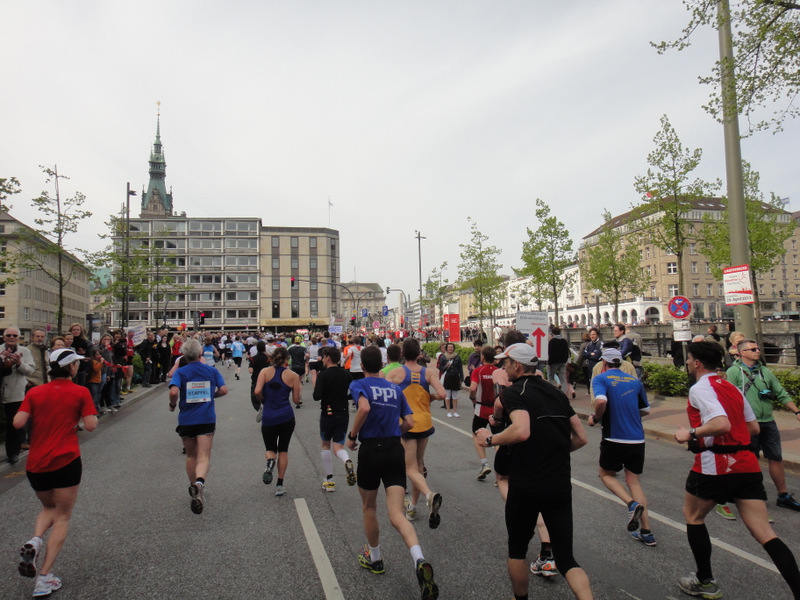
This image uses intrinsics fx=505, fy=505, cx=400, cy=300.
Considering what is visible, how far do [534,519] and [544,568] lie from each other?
1.13 metres

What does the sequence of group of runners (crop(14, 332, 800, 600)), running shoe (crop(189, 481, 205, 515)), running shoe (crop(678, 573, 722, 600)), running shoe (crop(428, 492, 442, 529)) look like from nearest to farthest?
group of runners (crop(14, 332, 800, 600)) < running shoe (crop(678, 573, 722, 600)) < running shoe (crop(428, 492, 442, 529)) < running shoe (crop(189, 481, 205, 515))

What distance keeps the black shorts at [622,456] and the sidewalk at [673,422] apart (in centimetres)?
390

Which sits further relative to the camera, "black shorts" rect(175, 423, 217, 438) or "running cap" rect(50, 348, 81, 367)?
"black shorts" rect(175, 423, 217, 438)

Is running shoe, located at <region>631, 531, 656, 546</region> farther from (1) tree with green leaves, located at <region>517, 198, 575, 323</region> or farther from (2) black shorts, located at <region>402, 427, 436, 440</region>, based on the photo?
(1) tree with green leaves, located at <region>517, 198, 575, 323</region>

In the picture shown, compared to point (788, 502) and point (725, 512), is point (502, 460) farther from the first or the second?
point (788, 502)

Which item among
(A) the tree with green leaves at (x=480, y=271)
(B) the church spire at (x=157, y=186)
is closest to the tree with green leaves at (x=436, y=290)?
(A) the tree with green leaves at (x=480, y=271)

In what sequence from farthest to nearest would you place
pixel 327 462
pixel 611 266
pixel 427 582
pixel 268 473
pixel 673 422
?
pixel 611 266 < pixel 673 422 < pixel 327 462 < pixel 268 473 < pixel 427 582

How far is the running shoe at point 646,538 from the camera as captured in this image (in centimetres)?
454

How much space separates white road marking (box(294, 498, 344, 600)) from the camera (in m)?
3.67

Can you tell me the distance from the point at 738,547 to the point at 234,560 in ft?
14.5

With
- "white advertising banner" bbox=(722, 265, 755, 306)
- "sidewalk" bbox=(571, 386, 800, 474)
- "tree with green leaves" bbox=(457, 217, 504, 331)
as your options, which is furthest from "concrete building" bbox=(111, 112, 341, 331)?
"white advertising banner" bbox=(722, 265, 755, 306)

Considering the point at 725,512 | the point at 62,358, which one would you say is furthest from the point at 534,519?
the point at 62,358

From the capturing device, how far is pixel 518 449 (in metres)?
3.26

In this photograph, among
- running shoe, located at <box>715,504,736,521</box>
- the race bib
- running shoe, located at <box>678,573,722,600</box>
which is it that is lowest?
running shoe, located at <box>715,504,736,521</box>
